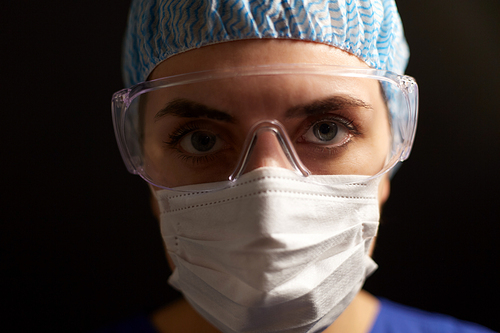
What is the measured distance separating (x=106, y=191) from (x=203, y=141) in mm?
877

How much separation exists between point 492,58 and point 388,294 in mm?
1107

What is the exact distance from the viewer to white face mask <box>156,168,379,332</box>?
0.95m

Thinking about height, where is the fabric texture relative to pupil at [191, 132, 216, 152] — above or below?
below

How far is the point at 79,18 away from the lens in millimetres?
1721

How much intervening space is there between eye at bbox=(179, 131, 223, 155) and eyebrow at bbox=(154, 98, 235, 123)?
0.25ft

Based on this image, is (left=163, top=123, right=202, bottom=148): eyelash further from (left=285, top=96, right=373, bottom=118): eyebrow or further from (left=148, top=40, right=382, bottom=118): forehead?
(left=285, top=96, right=373, bottom=118): eyebrow

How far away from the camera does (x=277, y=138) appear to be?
1.02 metres

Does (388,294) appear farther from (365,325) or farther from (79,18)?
(79,18)

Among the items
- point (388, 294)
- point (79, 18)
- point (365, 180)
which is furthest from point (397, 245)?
point (79, 18)

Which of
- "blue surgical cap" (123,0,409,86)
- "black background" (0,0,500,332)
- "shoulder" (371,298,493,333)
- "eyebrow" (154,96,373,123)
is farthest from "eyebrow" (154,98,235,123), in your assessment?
"shoulder" (371,298,493,333)

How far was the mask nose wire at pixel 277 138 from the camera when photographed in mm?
1010

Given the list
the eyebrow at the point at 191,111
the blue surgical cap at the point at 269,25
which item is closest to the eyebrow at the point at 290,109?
the eyebrow at the point at 191,111

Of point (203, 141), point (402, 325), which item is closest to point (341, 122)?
point (203, 141)

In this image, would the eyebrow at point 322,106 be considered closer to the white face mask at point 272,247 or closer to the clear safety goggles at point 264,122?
the clear safety goggles at point 264,122
